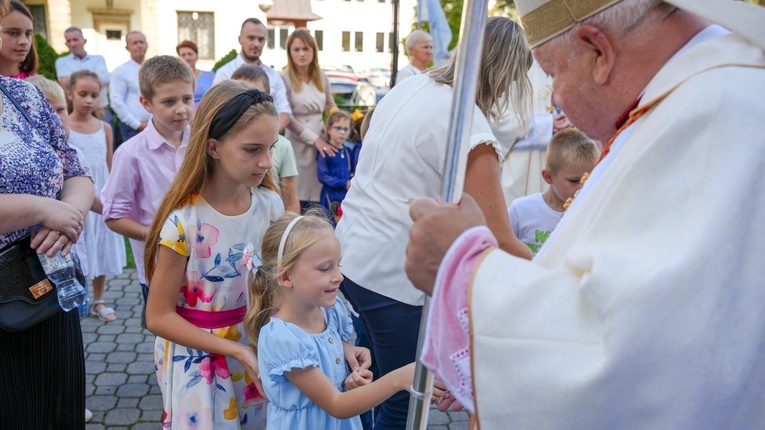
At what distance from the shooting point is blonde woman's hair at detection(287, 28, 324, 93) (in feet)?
21.1

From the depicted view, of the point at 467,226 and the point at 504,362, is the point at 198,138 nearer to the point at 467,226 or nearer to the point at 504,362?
the point at 467,226

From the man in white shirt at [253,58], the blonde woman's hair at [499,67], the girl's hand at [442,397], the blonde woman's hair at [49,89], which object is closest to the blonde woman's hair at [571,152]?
the blonde woman's hair at [499,67]

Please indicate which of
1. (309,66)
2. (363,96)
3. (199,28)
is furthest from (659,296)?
(199,28)

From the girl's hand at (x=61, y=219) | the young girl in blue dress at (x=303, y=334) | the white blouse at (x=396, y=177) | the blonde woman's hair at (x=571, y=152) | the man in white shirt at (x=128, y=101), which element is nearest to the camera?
the young girl in blue dress at (x=303, y=334)

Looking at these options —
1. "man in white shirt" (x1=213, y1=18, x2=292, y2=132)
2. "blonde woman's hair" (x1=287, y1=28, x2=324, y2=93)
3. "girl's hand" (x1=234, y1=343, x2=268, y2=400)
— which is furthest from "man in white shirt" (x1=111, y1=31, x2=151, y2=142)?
"girl's hand" (x1=234, y1=343, x2=268, y2=400)

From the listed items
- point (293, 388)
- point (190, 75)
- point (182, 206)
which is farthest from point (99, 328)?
point (293, 388)

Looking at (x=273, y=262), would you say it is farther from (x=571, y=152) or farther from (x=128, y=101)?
(x=128, y=101)

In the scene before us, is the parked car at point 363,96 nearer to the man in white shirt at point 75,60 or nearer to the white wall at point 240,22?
the man in white shirt at point 75,60

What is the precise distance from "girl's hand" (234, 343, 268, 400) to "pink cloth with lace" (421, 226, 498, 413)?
118cm

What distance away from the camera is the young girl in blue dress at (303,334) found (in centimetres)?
227

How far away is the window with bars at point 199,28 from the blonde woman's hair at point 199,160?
111 ft

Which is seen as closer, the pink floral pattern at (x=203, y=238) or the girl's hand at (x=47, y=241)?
the girl's hand at (x=47, y=241)

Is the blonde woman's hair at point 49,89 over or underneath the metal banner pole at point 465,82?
underneath

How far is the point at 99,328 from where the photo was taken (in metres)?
5.45
